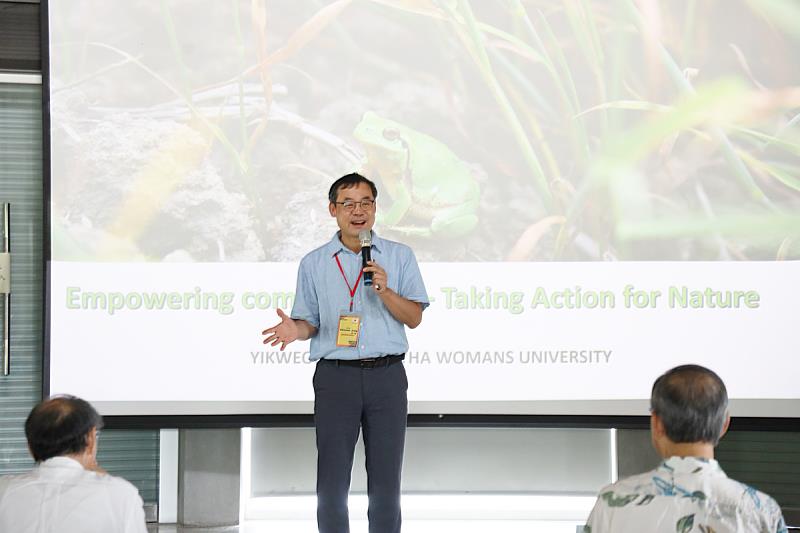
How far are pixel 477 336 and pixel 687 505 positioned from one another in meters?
2.71

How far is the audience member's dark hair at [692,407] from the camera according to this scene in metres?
1.81

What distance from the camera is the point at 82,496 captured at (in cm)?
193

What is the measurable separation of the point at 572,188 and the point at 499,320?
671 mm

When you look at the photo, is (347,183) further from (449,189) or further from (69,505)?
(69,505)

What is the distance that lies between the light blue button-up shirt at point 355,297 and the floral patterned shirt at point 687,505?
1.68 metres

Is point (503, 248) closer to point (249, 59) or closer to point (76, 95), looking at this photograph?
point (249, 59)

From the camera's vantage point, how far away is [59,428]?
2.01 meters

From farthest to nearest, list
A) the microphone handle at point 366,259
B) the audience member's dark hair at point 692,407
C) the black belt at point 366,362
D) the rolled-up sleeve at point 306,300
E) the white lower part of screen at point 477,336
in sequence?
the white lower part of screen at point 477,336, the rolled-up sleeve at point 306,300, the black belt at point 366,362, the microphone handle at point 366,259, the audience member's dark hair at point 692,407

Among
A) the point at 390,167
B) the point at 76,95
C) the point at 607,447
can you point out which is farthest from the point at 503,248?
the point at 76,95

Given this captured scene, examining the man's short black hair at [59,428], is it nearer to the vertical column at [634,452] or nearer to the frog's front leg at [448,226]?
the frog's front leg at [448,226]

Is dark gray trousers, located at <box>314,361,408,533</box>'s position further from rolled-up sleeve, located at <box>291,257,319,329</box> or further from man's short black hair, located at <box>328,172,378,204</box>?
man's short black hair, located at <box>328,172,378,204</box>

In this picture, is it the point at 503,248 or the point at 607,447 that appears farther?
the point at 607,447

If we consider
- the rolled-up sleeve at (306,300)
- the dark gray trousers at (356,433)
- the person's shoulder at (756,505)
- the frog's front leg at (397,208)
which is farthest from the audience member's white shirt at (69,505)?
the frog's front leg at (397,208)

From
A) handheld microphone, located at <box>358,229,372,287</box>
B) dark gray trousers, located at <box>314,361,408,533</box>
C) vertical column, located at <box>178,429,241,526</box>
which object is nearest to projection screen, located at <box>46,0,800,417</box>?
vertical column, located at <box>178,429,241,526</box>
